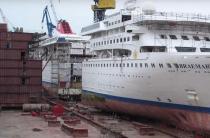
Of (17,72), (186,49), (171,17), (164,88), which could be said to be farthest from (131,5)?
(17,72)

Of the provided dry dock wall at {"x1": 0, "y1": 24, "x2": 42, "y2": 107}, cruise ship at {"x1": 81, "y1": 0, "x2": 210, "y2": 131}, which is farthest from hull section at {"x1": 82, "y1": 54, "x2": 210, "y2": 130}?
dry dock wall at {"x1": 0, "y1": 24, "x2": 42, "y2": 107}

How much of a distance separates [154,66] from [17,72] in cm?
1266

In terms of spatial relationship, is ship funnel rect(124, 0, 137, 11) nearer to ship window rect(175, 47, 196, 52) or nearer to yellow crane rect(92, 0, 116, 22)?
ship window rect(175, 47, 196, 52)

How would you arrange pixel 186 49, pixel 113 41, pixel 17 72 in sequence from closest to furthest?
pixel 186 49 → pixel 113 41 → pixel 17 72

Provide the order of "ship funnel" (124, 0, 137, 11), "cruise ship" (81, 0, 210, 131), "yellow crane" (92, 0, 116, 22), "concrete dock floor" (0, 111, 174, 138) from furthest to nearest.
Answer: "yellow crane" (92, 0, 116, 22), "ship funnel" (124, 0, 137, 11), "cruise ship" (81, 0, 210, 131), "concrete dock floor" (0, 111, 174, 138)

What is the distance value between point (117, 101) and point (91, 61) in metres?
6.53

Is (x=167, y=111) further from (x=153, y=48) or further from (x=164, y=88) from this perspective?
(x=153, y=48)

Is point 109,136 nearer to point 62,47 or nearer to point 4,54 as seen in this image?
point 4,54

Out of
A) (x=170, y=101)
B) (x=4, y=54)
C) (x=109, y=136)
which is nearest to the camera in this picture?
(x=109, y=136)

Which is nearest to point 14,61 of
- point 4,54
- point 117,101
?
point 4,54

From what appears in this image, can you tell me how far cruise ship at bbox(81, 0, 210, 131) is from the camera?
67.1ft

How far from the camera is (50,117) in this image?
25.5 m

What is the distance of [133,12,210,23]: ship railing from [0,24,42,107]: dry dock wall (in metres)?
10.00

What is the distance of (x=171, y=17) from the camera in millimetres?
25109
